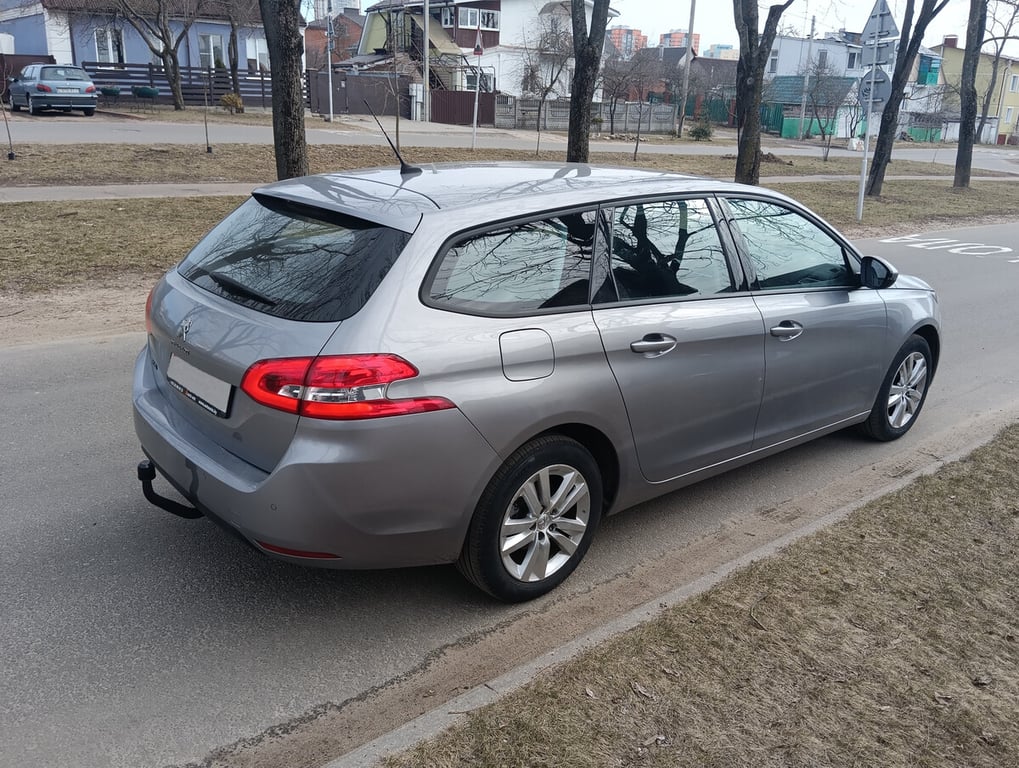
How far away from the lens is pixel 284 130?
428 inches

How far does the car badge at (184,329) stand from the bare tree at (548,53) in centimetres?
4216

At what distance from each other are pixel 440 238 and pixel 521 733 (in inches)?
69.5

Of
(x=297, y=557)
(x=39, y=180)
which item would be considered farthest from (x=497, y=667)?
(x=39, y=180)

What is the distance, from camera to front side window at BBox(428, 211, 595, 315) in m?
3.36

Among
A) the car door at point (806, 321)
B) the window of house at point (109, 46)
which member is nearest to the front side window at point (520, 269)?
the car door at point (806, 321)

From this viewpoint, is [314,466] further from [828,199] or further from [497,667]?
[828,199]

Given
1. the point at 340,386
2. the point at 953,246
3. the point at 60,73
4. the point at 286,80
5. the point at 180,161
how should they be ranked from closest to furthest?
the point at 340,386, the point at 286,80, the point at 953,246, the point at 180,161, the point at 60,73

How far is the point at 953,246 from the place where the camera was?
1506 cm

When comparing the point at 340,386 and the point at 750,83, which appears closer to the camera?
the point at 340,386

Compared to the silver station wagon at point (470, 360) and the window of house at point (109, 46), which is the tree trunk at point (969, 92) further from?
the window of house at point (109, 46)

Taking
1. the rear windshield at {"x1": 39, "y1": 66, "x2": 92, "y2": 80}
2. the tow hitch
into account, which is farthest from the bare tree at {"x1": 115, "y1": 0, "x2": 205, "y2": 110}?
the tow hitch

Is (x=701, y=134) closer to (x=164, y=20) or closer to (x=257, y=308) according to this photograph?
(x=164, y=20)

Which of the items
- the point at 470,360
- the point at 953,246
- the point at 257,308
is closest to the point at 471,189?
the point at 470,360

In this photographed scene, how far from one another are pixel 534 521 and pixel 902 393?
3.19 m
